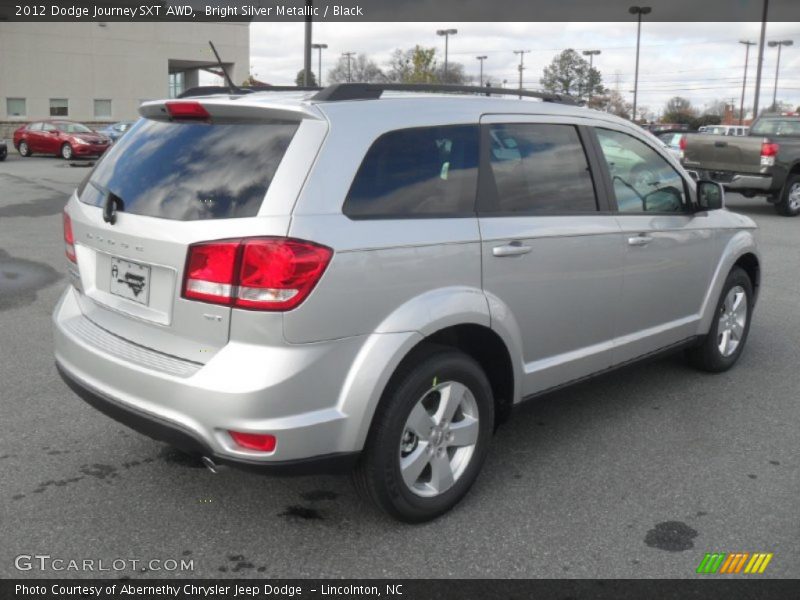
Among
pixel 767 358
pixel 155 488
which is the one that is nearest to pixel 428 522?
pixel 155 488

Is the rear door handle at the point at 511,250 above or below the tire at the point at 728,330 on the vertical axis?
above

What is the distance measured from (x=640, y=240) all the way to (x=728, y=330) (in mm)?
1594

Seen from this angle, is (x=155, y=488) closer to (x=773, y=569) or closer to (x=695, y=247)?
(x=773, y=569)

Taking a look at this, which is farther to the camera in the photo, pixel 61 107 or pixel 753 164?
pixel 61 107

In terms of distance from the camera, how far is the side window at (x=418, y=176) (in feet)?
10.5

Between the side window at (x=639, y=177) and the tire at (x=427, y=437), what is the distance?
1.56 m

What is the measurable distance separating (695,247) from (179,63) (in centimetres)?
4868

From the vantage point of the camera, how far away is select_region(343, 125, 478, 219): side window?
10.5ft

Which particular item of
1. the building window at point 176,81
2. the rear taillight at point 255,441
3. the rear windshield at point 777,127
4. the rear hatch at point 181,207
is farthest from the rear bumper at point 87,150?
the rear taillight at point 255,441

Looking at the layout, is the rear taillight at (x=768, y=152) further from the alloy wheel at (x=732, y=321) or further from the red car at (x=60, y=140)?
the red car at (x=60, y=140)

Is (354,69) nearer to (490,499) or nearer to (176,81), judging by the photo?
(176,81)

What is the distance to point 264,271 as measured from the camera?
9.43ft

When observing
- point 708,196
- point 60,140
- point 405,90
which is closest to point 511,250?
point 405,90

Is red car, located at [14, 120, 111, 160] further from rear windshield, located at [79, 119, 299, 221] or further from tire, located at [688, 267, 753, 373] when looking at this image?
rear windshield, located at [79, 119, 299, 221]
